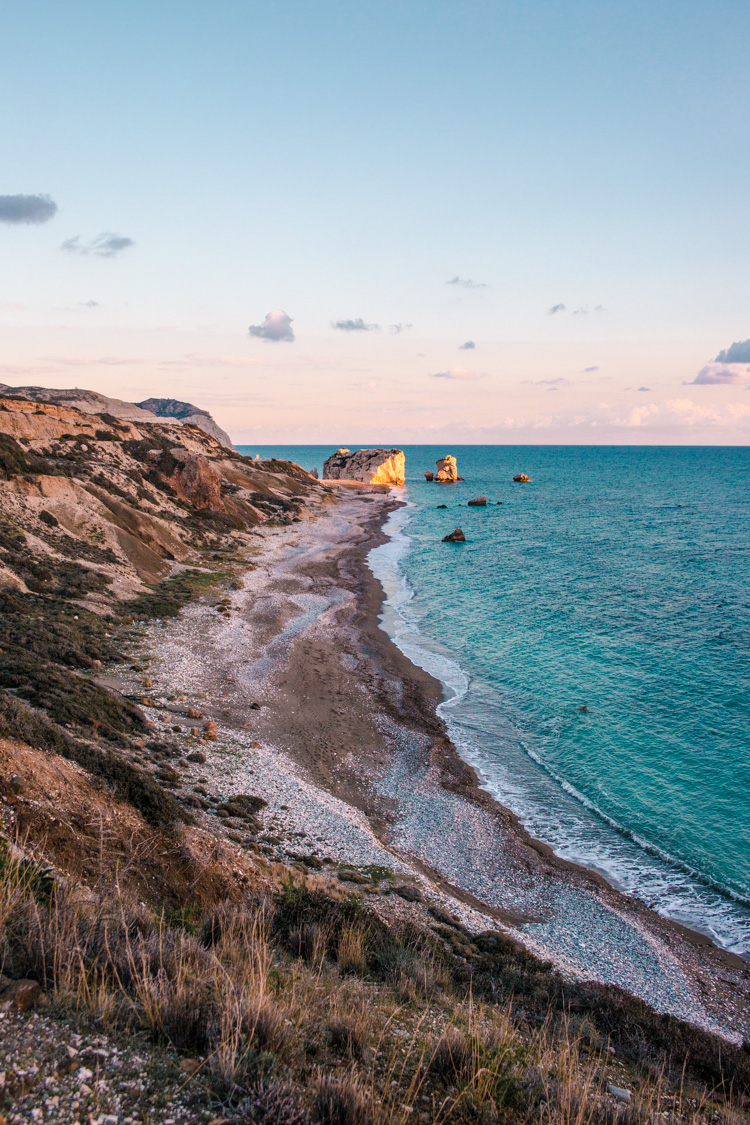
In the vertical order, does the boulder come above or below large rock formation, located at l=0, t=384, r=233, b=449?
below

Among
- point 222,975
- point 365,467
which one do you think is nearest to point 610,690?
point 222,975

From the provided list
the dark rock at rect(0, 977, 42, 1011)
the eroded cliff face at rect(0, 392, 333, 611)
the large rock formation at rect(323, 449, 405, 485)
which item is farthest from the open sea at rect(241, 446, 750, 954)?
the large rock formation at rect(323, 449, 405, 485)

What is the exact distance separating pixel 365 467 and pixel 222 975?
13117cm

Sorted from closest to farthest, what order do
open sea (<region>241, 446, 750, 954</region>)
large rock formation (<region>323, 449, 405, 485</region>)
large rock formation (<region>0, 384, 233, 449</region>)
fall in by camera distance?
open sea (<region>241, 446, 750, 954</region>), large rock formation (<region>0, 384, 233, 449</region>), large rock formation (<region>323, 449, 405, 485</region>)

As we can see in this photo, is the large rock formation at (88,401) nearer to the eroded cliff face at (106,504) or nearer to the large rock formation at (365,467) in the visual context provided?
the eroded cliff face at (106,504)

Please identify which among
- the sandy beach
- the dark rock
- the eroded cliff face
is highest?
the eroded cliff face

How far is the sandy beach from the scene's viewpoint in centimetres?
1272

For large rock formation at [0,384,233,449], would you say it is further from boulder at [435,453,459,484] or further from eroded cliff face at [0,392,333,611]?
boulder at [435,453,459,484]

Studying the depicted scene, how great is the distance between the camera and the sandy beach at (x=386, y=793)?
12.7 meters

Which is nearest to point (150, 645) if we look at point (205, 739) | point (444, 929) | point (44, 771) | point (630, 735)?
point (205, 739)

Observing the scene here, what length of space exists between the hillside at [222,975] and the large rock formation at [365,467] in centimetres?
11307

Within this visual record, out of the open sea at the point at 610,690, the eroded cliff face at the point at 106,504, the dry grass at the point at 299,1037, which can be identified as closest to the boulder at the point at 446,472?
the eroded cliff face at the point at 106,504

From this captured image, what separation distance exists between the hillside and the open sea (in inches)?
245

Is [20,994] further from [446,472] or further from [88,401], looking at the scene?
[446,472]
